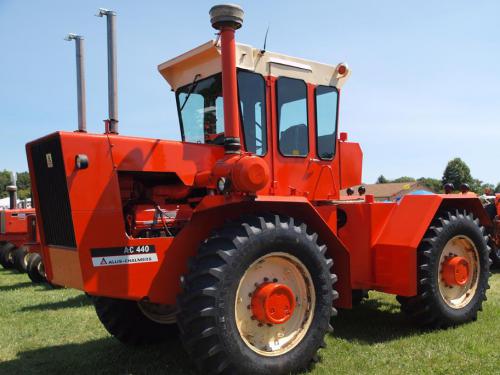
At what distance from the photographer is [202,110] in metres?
5.47

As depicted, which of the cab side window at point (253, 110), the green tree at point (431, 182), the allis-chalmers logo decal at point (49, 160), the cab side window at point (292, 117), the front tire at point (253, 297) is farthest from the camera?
the green tree at point (431, 182)

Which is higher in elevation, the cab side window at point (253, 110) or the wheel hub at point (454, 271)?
the cab side window at point (253, 110)

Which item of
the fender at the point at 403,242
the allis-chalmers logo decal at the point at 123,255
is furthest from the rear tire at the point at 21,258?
the fender at the point at 403,242

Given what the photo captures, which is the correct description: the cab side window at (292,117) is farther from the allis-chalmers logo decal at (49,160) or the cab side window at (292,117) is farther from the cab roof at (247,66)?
the allis-chalmers logo decal at (49,160)

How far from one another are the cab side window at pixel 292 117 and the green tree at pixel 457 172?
6796 centimetres

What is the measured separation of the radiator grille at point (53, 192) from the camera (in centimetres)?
416

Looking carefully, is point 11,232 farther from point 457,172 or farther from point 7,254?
point 457,172

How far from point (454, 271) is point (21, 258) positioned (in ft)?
36.3

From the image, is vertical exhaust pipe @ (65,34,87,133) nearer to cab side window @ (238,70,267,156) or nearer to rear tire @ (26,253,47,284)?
cab side window @ (238,70,267,156)

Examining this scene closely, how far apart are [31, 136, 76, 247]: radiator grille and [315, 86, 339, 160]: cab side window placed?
2835mm

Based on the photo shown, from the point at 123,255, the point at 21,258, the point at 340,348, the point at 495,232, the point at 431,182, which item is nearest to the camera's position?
the point at 123,255

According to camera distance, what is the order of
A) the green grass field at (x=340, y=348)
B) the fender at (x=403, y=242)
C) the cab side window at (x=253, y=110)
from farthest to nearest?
the fender at (x=403, y=242) → the cab side window at (x=253, y=110) → the green grass field at (x=340, y=348)

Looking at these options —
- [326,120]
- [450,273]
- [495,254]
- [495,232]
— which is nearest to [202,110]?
[326,120]

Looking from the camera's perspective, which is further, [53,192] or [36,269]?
[36,269]
